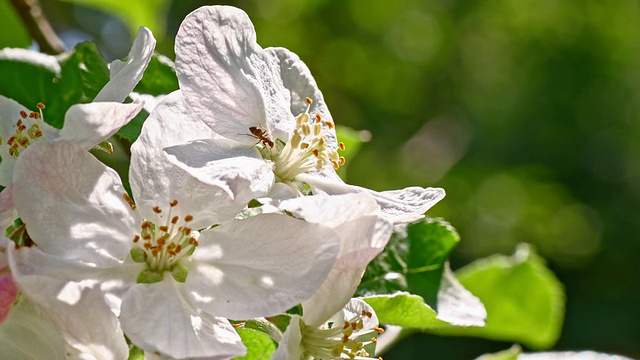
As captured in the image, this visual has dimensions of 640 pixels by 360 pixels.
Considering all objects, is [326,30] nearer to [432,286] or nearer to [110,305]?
[432,286]

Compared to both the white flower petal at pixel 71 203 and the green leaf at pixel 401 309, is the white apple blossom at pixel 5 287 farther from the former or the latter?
the green leaf at pixel 401 309

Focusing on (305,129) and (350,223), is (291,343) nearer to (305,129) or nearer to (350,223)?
(350,223)

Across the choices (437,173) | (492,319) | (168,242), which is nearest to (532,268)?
(492,319)

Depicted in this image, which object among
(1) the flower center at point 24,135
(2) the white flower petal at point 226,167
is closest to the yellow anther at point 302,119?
(2) the white flower petal at point 226,167

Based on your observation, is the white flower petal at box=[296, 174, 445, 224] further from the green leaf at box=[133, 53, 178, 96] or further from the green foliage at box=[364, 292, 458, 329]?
the green leaf at box=[133, 53, 178, 96]

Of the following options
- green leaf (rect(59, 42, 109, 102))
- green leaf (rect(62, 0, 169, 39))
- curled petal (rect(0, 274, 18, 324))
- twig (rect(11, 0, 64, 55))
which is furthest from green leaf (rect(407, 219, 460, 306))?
green leaf (rect(62, 0, 169, 39))

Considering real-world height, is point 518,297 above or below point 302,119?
below

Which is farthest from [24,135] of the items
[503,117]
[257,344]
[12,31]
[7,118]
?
[503,117]
